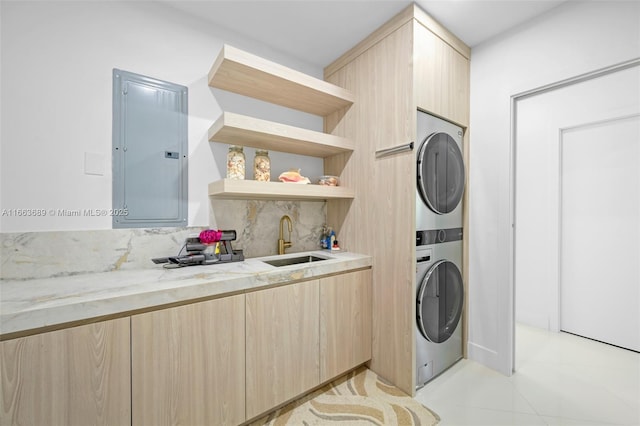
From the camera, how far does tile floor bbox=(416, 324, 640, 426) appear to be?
153 cm

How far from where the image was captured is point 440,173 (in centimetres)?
196

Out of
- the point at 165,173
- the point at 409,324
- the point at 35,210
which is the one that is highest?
the point at 165,173

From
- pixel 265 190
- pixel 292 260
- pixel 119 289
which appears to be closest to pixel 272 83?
pixel 265 190

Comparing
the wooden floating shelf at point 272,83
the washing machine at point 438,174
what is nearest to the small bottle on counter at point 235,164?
the wooden floating shelf at point 272,83

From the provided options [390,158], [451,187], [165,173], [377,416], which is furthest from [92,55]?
[377,416]

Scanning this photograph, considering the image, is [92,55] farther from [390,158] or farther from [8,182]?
[390,158]

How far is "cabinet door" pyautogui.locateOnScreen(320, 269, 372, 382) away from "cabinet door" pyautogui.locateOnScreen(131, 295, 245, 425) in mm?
575

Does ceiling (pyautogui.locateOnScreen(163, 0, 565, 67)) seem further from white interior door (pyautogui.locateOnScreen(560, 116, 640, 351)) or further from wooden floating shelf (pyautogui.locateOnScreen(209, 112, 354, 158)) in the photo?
white interior door (pyautogui.locateOnScreen(560, 116, 640, 351))

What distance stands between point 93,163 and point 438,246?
2356mm

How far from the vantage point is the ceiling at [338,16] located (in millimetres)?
1733

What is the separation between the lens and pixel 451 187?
204cm

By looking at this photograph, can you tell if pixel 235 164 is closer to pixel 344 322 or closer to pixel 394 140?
pixel 394 140

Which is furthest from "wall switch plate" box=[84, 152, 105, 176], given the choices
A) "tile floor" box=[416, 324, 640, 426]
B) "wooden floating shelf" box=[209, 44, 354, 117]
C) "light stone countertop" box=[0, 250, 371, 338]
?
"tile floor" box=[416, 324, 640, 426]

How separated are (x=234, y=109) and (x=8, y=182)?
4.41 ft
